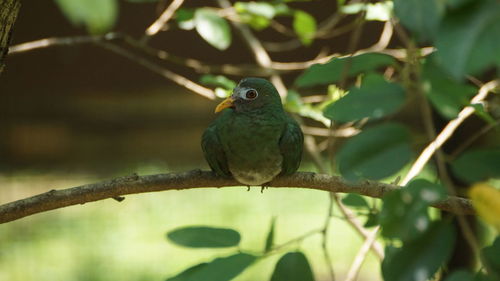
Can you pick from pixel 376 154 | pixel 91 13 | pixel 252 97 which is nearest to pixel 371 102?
pixel 376 154

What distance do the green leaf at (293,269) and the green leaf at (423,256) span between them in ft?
0.82

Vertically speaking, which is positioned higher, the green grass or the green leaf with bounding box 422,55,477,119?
the green grass

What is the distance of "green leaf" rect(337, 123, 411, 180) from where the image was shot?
0.53m

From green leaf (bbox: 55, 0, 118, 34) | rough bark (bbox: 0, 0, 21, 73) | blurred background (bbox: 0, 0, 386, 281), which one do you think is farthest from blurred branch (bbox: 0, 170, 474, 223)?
blurred background (bbox: 0, 0, 386, 281)

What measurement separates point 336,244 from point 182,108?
3.74ft

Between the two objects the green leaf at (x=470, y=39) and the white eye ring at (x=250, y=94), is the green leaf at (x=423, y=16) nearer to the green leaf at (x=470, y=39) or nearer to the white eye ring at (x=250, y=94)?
the green leaf at (x=470, y=39)

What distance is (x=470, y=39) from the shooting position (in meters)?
0.45

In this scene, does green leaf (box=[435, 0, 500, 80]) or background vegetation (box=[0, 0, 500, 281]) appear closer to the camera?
green leaf (box=[435, 0, 500, 80])

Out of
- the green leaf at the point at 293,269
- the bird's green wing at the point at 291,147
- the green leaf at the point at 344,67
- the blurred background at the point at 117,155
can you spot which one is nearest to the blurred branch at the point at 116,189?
the bird's green wing at the point at 291,147

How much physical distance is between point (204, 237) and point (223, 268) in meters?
0.13

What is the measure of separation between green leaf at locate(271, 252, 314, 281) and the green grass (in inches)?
86.6

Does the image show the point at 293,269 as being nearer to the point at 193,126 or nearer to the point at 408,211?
the point at 408,211

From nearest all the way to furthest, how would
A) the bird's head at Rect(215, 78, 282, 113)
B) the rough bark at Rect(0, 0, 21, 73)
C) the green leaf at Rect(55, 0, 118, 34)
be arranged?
the green leaf at Rect(55, 0, 118, 34) < the rough bark at Rect(0, 0, 21, 73) < the bird's head at Rect(215, 78, 282, 113)

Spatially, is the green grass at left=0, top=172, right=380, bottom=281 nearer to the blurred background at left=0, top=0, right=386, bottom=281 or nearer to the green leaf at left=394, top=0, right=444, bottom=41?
the blurred background at left=0, top=0, right=386, bottom=281
